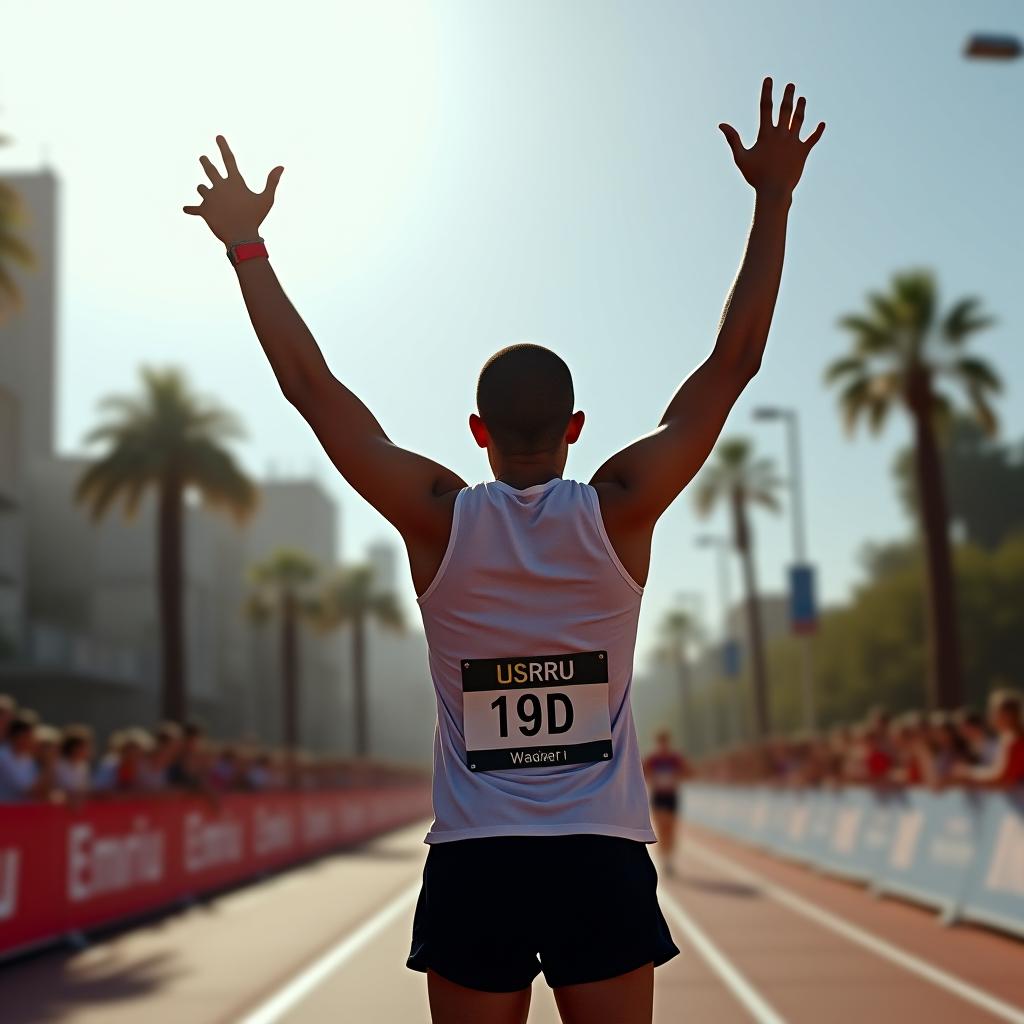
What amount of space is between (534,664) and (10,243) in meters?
26.7

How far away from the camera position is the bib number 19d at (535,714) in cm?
295

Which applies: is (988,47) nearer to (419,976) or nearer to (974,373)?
(419,976)

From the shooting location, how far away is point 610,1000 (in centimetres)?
288

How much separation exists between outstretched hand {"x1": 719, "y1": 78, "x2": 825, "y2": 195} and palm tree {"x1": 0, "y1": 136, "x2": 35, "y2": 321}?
85.0 feet

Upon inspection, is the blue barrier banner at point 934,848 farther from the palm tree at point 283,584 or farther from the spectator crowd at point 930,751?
the palm tree at point 283,584

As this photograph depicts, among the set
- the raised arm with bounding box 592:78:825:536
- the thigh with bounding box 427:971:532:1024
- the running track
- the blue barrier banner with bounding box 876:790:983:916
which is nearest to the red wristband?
the raised arm with bounding box 592:78:825:536

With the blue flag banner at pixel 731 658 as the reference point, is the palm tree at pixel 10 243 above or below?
above

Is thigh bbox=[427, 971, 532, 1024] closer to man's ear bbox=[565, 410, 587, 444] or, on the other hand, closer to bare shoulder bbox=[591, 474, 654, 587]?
bare shoulder bbox=[591, 474, 654, 587]

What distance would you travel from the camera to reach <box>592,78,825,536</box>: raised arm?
302 centimetres

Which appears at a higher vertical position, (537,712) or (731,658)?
(731,658)

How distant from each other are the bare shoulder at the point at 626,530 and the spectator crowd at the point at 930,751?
36.8 ft

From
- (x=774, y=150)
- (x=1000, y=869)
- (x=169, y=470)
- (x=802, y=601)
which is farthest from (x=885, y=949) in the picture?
(x=169, y=470)

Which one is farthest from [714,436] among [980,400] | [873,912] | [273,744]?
[273,744]

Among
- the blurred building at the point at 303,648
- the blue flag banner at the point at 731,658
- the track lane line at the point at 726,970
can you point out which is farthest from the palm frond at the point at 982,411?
the blurred building at the point at 303,648
